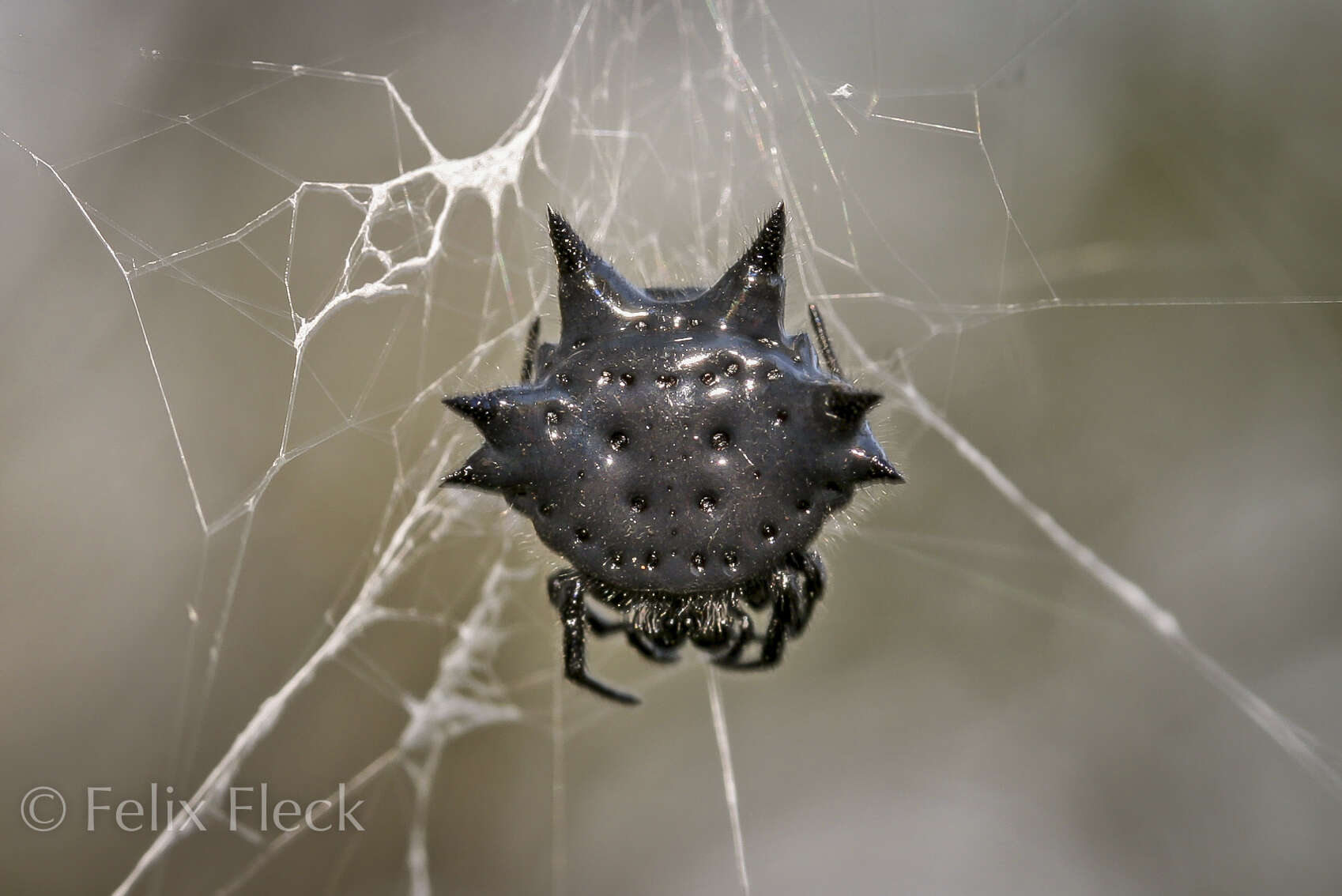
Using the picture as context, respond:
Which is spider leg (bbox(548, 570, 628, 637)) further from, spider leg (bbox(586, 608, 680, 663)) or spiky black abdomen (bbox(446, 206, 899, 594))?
spiky black abdomen (bbox(446, 206, 899, 594))

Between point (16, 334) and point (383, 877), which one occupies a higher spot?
point (16, 334)

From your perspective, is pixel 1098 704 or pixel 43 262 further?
pixel 1098 704

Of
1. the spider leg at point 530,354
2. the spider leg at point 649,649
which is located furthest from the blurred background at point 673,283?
the spider leg at point 649,649

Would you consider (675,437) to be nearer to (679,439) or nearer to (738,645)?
(679,439)

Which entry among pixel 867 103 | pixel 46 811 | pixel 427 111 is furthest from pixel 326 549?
pixel 867 103

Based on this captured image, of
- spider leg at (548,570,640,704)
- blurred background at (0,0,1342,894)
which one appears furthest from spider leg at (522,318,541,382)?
spider leg at (548,570,640,704)

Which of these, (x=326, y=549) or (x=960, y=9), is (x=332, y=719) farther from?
(x=960, y=9)
